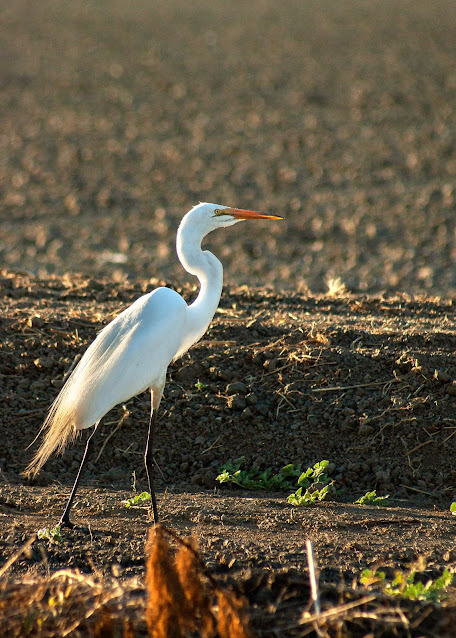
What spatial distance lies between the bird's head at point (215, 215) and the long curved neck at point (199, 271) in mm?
63

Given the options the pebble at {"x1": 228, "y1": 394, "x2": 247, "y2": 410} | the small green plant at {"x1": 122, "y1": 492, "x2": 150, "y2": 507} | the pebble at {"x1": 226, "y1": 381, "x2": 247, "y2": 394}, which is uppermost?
the pebble at {"x1": 226, "y1": 381, "x2": 247, "y2": 394}

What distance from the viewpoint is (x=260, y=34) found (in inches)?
882

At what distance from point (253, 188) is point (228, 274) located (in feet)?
9.52

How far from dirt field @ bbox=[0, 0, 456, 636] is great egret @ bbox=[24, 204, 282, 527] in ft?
1.80

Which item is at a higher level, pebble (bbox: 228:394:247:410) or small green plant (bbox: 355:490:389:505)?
pebble (bbox: 228:394:247:410)

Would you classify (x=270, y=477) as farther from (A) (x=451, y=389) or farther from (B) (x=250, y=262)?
(B) (x=250, y=262)

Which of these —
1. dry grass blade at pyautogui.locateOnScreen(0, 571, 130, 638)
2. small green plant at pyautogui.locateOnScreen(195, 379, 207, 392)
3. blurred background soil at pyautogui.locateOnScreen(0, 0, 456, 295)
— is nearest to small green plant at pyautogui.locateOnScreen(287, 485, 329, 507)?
small green plant at pyautogui.locateOnScreen(195, 379, 207, 392)

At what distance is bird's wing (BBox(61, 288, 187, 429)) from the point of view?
4.52m

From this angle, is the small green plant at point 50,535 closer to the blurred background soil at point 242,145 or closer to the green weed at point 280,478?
the green weed at point 280,478

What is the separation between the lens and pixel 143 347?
457cm

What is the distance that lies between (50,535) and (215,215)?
6.53ft

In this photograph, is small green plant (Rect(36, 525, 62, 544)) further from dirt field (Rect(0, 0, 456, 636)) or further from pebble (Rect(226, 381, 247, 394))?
pebble (Rect(226, 381, 247, 394))

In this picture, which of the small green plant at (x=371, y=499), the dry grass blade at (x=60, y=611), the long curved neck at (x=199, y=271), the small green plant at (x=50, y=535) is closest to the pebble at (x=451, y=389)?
the small green plant at (x=371, y=499)

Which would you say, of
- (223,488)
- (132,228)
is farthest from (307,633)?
(132,228)
